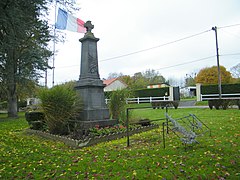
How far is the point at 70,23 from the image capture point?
27.8 feet

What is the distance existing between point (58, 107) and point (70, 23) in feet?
12.8

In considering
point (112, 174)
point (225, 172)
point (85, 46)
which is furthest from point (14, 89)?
point (225, 172)

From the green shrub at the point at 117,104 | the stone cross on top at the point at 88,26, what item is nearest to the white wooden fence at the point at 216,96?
the green shrub at the point at 117,104

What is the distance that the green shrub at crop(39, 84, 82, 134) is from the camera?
21.8ft

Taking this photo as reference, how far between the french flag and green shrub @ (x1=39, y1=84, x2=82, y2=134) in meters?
2.70

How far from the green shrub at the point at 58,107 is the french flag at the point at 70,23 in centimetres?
270

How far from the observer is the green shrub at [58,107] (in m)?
6.64

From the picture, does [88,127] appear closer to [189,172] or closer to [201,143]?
[201,143]

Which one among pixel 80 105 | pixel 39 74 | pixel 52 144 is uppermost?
pixel 39 74

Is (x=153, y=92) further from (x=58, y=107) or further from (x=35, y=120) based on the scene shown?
(x=58, y=107)

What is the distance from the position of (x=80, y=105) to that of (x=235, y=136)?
5.13 metres

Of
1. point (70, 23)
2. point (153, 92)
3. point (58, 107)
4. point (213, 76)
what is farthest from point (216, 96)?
point (58, 107)

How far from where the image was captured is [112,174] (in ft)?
10.8

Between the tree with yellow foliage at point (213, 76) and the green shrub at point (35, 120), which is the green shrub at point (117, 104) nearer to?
the green shrub at point (35, 120)
